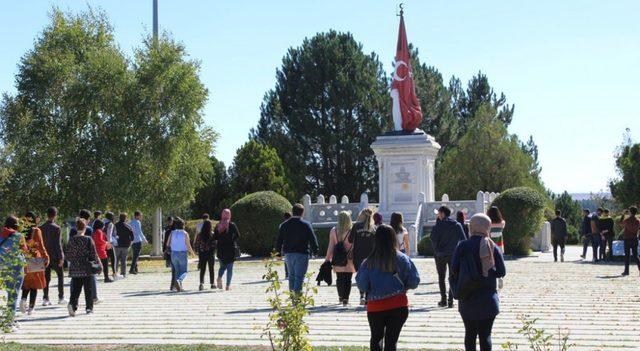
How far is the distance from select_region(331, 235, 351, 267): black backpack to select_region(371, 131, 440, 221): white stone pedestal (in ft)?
83.4

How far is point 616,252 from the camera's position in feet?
101

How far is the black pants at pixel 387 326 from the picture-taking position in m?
8.89

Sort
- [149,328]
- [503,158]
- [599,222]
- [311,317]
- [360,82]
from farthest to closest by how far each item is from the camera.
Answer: [360,82] → [503,158] → [599,222] → [311,317] → [149,328]

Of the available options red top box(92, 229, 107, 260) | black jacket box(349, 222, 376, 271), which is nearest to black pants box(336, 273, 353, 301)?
black jacket box(349, 222, 376, 271)

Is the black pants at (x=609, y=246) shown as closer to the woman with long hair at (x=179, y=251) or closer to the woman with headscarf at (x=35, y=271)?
the woman with long hair at (x=179, y=251)

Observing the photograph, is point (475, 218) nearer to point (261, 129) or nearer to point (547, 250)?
A: point (547, 250)

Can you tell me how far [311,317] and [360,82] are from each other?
50.5 metres

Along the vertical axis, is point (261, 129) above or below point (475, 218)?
above

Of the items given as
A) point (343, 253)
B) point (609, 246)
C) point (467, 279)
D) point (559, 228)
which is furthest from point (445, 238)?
point (609, 246)

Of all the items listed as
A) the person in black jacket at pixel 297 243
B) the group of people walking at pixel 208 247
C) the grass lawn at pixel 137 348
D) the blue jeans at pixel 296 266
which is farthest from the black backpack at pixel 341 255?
the group of people walking at pixel 208 247

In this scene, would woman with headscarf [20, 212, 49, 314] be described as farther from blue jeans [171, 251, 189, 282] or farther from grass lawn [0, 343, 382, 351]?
blue jeans [171, 251, 189, 282]

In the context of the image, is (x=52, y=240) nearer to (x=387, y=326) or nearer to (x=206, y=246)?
(x=206, y=246)

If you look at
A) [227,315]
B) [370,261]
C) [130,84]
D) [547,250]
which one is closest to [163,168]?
[130,84]

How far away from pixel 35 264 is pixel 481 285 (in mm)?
Result: 9173
